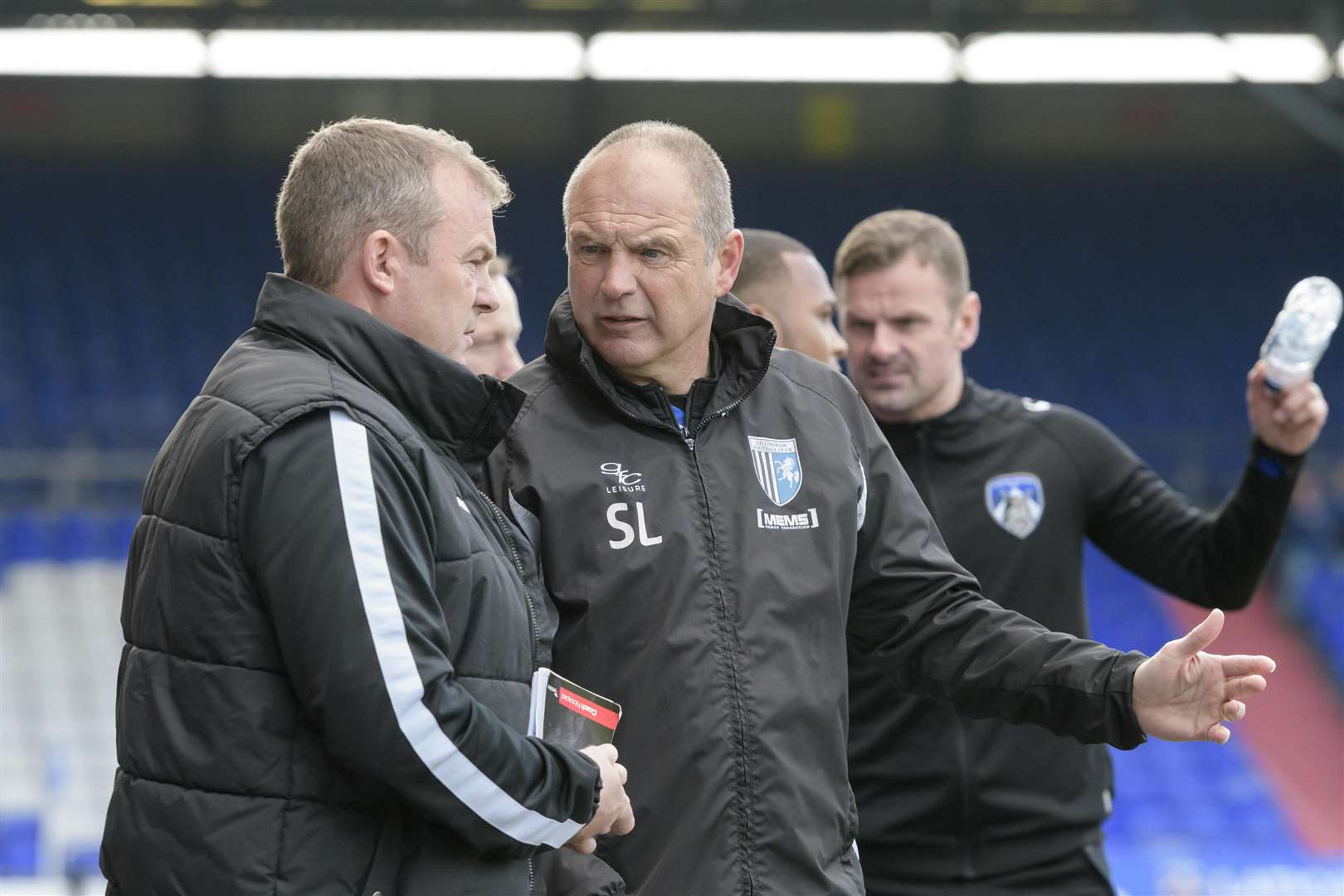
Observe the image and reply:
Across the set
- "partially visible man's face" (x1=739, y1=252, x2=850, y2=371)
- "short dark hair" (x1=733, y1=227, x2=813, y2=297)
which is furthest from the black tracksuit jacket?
"short dark hair" (x1=733, y1=227, x2=813, y2=297)

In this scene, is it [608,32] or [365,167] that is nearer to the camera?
[365,167]

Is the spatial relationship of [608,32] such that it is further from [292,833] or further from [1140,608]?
[292,833]

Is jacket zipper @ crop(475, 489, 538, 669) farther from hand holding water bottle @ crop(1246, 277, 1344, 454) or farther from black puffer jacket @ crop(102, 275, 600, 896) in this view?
hand holding water bottle @ crop(1246, 277, 1344, 454)

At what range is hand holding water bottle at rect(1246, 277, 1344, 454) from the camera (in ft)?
10.7

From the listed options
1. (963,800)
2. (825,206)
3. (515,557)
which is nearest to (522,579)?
(515,557)

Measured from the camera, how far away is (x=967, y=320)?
3777 mm

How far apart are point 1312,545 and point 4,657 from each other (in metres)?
9.30

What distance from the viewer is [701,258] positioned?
2605 mm

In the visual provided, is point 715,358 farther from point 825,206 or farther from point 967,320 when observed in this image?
point 825,206

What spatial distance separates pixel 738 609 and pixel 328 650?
762 mm

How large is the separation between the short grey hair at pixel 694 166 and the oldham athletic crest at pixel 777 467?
12.6 inches

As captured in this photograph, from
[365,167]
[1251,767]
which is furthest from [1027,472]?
[1251,767]

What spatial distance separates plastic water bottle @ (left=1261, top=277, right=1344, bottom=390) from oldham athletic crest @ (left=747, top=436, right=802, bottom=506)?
3.97 ft

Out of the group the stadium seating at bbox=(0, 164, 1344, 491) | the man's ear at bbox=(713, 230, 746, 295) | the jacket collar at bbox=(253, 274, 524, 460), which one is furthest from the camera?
the stadium seating at bbox=(0, 164, 1344, 491)
